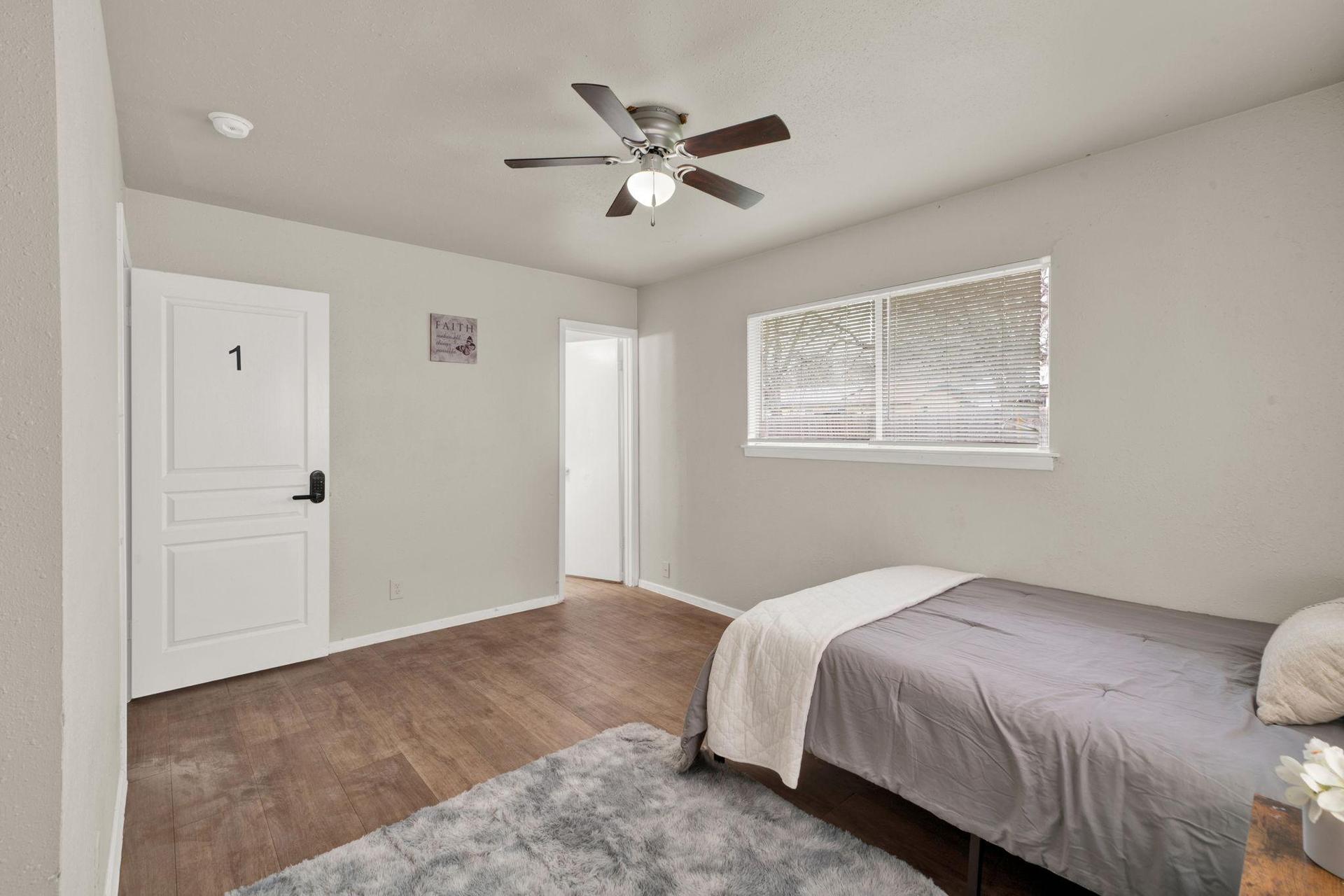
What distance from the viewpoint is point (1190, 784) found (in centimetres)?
137

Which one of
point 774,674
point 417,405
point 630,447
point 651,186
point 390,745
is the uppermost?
point 651,186

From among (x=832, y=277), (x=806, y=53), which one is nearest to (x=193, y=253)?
(x=806, y=53)

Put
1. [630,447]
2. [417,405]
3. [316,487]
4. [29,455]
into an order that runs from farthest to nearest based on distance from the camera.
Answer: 1. [630,447]
2. [417,405]
3. [316,487]
4. [29,455]

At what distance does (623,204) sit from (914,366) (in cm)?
177

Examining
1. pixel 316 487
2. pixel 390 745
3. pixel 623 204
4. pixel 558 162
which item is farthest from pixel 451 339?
pixel 390 745

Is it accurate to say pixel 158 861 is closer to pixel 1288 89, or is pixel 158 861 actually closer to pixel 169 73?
pixel 169 73

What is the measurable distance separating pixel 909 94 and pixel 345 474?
3466 millimetres

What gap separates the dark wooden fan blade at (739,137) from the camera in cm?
192

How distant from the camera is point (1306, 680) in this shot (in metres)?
1.52

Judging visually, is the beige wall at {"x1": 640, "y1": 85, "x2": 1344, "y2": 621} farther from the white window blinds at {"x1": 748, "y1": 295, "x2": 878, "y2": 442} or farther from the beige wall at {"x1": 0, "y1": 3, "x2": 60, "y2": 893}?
the beige wall at {"x1": 0, "y1": 3, "x2": 60, "y2": 893}

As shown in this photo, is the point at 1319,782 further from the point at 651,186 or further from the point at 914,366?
the point at 914,366

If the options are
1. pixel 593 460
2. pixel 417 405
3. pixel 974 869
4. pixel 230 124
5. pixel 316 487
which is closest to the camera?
pixel 974 869

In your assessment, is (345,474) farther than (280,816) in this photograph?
Yes

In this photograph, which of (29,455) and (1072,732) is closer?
(29,455)
